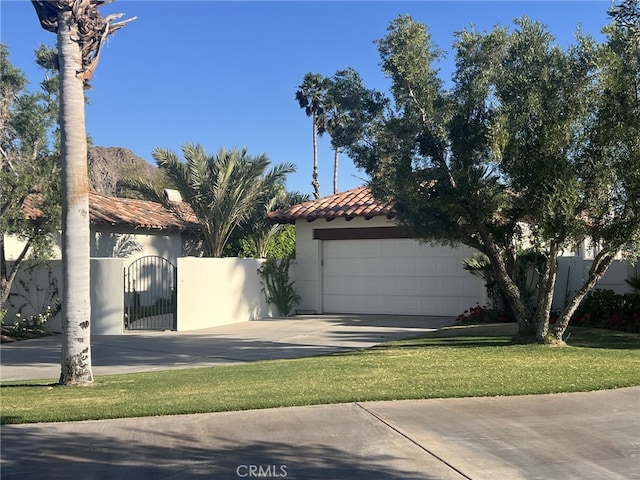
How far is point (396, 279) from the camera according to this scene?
1966cm

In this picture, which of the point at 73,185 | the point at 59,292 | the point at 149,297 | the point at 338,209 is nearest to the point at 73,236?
the point at 73,185

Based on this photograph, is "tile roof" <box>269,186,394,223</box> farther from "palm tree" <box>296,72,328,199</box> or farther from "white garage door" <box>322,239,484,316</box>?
"palm tree" <box>296,72,328,199</box>

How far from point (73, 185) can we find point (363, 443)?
5620 millimetres

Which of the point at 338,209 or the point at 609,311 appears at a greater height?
the point at 338,209

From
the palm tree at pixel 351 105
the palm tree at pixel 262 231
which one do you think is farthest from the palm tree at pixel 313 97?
the palm tree at pixel 351 105

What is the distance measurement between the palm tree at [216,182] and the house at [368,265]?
4.36ft

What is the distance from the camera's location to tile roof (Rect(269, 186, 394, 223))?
19594mm

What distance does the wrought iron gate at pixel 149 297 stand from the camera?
17594 mm

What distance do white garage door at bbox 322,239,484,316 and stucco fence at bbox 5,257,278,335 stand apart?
2871mm

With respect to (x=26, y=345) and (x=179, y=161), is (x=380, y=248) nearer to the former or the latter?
(x=179, y=161)

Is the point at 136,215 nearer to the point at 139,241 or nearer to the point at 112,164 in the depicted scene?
the point at 139,241

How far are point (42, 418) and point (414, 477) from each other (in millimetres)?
4153

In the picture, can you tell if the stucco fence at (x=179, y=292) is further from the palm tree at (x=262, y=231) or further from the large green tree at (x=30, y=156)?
the palm tree at (x=262, y=231)

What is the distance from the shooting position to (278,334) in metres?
16.0
